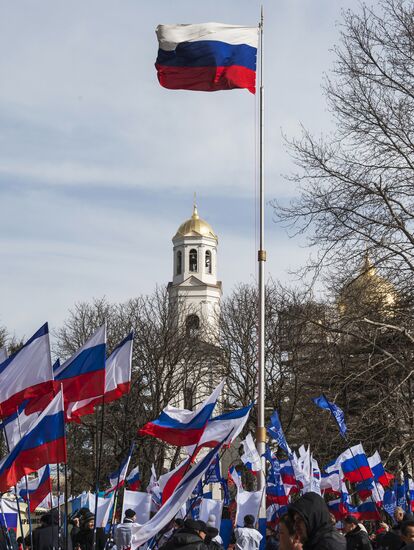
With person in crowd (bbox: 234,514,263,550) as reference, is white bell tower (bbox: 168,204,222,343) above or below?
above

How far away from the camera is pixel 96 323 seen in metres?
45.8

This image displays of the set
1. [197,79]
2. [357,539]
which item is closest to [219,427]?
[357,539]

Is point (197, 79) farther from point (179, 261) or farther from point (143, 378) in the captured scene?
point (179, 261)

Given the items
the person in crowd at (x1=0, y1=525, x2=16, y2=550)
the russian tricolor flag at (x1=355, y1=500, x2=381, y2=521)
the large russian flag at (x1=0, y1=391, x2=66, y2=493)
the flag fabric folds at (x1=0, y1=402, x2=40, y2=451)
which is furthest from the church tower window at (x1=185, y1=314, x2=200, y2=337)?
the large russian flag at (x1=0, y1=391, x2=66, y2=493)

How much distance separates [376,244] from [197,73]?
524 cm

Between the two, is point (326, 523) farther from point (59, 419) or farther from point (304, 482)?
point (304, 482)

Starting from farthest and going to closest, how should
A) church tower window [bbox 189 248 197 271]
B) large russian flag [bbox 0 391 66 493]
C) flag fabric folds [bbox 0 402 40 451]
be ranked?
church tower window [bbox 189 248 197 271] < flag fabric folds [bbox 0 402 40 451] < large russian flag [bbox 0 391 66 493]

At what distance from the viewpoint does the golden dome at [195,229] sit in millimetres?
78312

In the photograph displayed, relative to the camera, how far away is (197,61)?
1728cm

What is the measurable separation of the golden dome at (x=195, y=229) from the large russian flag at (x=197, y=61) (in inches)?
2388

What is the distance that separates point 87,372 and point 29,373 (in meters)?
0.69

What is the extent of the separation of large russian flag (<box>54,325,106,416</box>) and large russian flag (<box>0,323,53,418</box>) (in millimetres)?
328

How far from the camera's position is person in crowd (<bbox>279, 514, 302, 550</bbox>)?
441 cm

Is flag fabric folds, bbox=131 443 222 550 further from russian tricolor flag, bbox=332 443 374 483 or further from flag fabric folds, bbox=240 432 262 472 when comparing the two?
russian tricolor flag, bbox=332 443 374 483
